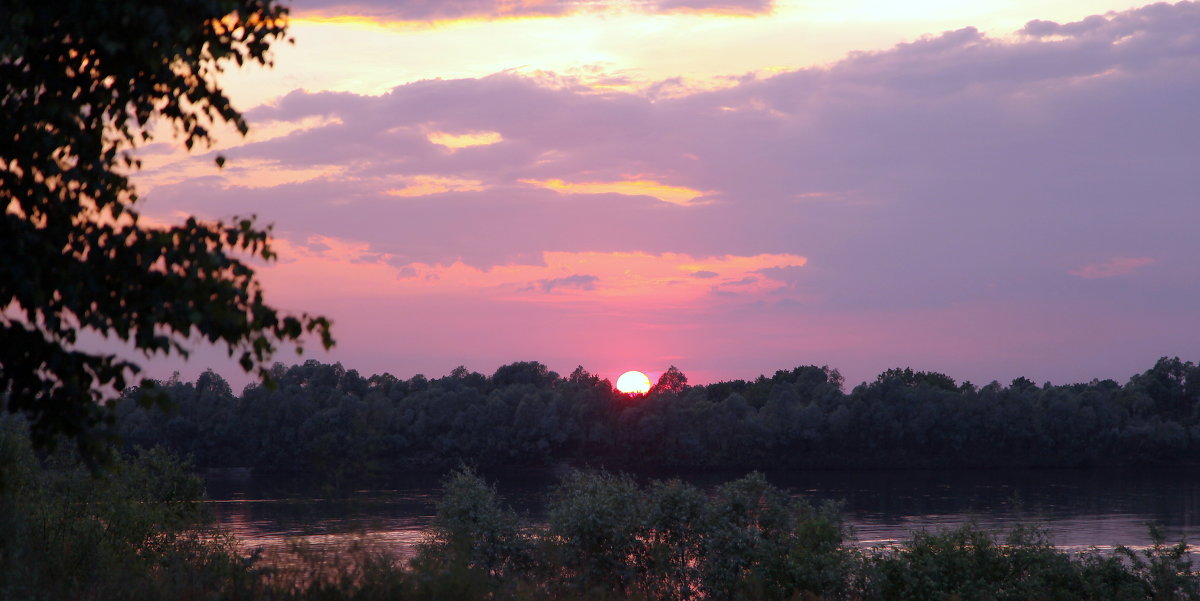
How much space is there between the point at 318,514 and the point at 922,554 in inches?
1449

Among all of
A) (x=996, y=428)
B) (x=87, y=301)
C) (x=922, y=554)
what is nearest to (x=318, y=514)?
(x=922, y=554)

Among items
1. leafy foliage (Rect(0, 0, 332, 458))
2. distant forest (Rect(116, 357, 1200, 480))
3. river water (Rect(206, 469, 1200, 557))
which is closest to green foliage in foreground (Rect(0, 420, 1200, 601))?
leafy foliage (Rect(0, 0, 332, 458))

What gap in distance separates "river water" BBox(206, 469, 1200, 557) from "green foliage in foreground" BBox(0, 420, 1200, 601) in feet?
41.9

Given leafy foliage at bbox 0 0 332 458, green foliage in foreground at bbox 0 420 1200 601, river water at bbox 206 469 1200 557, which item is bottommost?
river water at bbox 206 469 1200 557

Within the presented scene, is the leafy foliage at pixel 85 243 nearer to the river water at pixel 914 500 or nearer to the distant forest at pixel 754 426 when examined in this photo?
the river water at pixel 914 500

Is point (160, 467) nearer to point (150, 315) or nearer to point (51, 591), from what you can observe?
point (51, 591)

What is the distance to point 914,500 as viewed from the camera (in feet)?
301

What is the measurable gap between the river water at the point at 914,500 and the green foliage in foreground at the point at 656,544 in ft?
41.9

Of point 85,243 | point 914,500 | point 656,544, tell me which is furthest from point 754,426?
point 85,243

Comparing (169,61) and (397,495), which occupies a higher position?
(169,61)

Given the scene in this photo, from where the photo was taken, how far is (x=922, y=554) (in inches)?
1308

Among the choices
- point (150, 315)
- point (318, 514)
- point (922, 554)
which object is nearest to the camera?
point (150, 315)

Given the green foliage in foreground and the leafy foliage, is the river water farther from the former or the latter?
A: the leafy foliage

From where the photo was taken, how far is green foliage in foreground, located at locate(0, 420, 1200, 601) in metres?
19.1
